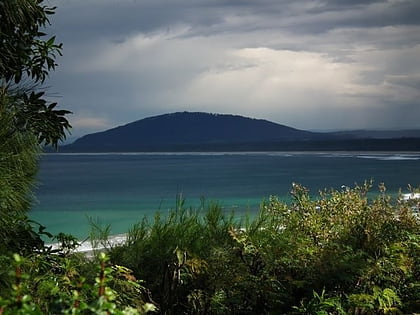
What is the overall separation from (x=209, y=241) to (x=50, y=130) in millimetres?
1691

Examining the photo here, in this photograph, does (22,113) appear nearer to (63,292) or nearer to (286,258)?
(63,292)

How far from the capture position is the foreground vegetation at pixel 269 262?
3908 mm

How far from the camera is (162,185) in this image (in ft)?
96.4

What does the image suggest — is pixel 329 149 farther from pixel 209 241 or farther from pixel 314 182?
pixel 209 241

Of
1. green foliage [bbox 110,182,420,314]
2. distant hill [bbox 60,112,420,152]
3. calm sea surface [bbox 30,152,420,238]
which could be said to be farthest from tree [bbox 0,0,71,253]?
distant hill [bbox 60,112,420,152]

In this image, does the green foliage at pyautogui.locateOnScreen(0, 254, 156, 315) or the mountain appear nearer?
the green foliage at pyautogui.locateOnScreen(0, 254, 156, 315)

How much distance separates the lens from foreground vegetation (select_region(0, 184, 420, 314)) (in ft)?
12.8

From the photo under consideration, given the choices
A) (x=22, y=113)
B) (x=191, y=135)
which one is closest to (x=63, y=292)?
(x=22, y=113)

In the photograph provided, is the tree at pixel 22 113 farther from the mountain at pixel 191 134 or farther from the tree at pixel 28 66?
the mountain at pixel 191 134

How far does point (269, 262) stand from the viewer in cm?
441

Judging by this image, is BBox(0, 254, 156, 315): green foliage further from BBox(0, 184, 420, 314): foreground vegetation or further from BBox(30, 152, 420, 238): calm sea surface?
BBox(30, 152, 420, 238): calm sea surface

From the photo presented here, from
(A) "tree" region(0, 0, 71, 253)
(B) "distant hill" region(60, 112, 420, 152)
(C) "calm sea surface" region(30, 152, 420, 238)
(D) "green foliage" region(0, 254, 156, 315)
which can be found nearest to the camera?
(D) "green foliage" region(0, 254, 156, 315)

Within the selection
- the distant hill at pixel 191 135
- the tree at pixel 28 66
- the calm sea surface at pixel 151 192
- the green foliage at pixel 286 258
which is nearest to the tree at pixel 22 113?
the tree at pixel 28 66

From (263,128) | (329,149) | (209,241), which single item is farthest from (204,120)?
(209,241)
